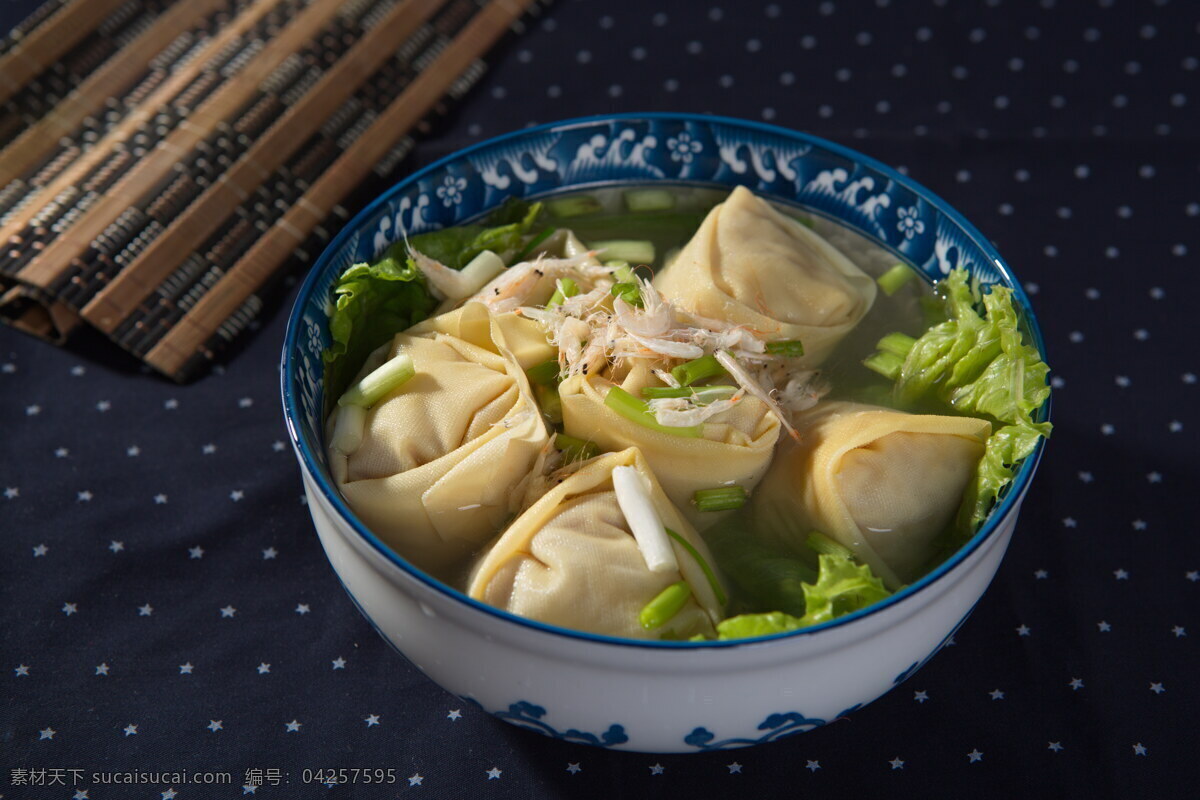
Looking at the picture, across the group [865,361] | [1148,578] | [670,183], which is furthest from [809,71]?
[1148,578]

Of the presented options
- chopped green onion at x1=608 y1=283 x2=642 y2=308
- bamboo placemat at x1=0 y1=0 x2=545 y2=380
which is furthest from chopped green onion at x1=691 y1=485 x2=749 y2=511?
bamboo placemat at x1=0 y1=0 x2=545 y2=380

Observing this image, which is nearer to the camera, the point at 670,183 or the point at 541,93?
the point at 670,183

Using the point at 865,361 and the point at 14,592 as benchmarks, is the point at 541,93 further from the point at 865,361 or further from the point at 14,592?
the point at 14,592

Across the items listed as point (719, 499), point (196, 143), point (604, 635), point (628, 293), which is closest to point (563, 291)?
point (628, 293)

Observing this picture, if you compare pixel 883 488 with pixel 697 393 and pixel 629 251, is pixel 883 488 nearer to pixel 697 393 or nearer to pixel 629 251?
pixel 697 393

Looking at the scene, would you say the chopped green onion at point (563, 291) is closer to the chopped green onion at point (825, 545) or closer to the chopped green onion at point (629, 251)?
the chopped green onion at point (629, 251)

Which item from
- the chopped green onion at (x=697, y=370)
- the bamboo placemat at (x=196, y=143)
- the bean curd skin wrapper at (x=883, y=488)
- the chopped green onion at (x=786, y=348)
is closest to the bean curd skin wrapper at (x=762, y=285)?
the chopped green onion at (x=786, y=348)
